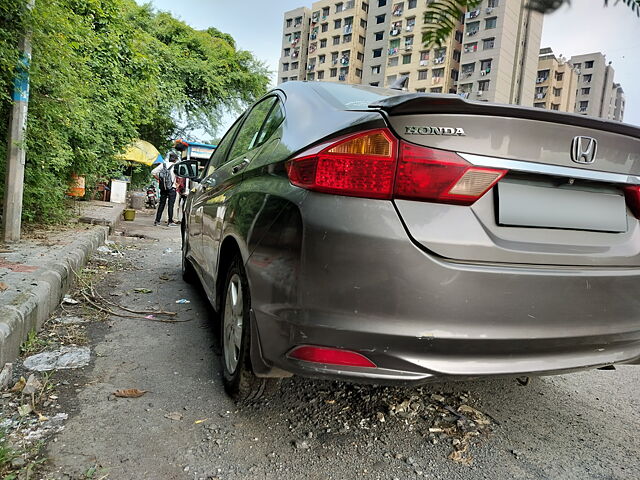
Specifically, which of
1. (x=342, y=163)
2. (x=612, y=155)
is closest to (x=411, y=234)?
(x=342, y=163)

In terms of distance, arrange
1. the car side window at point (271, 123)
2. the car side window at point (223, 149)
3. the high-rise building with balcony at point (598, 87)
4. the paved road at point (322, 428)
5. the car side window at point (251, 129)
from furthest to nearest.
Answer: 1. the car side window at point (223, 149)
2. the car side window at point (251, 129)
3. the car side window at point (271, 123)
4. the paved road at point (322, 428)
5. the high-rise building with balcony at point (598, 87)

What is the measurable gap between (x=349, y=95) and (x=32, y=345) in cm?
221

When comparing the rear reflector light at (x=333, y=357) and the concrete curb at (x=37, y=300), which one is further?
the concrete curb at (x=37, y=300)

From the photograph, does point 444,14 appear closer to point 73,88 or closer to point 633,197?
point 633,197

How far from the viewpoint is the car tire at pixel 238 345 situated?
2.11 m

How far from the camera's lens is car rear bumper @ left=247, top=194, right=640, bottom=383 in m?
1.56

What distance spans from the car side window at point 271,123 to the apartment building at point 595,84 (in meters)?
1.87

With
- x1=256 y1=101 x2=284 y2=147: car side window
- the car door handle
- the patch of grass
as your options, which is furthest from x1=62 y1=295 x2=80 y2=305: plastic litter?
x1=256 y1=101 x2=284 y2=147: car side window

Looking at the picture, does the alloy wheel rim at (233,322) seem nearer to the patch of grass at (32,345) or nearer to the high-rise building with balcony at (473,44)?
the patch of grass at (32,345)

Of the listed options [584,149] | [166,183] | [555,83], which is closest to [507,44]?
[555,83]

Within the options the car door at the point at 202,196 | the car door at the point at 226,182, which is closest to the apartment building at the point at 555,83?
the car door at the point at 226,182

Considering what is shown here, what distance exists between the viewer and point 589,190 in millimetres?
1739

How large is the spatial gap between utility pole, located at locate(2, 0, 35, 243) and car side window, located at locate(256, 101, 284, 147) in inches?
104

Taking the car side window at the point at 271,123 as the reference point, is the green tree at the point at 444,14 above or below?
below
